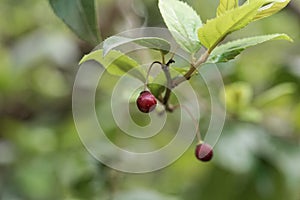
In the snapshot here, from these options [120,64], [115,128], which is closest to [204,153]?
[120,64]

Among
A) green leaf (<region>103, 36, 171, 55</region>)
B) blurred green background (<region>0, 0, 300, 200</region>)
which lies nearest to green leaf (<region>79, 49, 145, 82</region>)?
green leaf (<region>103, 36, 171, 55</region>)

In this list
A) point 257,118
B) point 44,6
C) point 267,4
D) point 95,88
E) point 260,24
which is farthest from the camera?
point 44,6

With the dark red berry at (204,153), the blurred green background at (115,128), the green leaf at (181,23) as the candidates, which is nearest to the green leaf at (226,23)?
the green leaf at (181,23)

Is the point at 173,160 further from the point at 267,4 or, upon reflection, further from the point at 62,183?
the point at 267,4

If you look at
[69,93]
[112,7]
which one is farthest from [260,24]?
[69,93]

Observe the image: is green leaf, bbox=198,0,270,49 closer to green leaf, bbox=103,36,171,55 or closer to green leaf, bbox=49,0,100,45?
green leaf, bbox=103,36,171,55

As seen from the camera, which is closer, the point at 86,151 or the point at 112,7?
the point at 86,151

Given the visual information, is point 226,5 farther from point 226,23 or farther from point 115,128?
point 115,128
